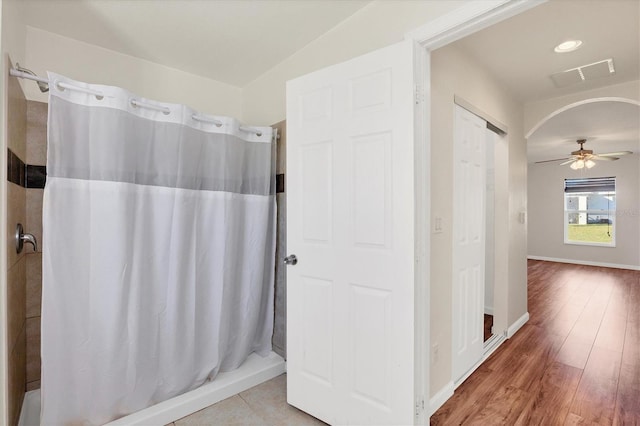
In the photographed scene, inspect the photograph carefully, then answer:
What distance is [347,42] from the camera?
1.94 metres

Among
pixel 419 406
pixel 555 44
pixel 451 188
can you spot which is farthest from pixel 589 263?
pixel 419 406

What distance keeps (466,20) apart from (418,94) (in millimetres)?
359

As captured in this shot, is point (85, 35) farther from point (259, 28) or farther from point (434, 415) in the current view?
point (434, 415)

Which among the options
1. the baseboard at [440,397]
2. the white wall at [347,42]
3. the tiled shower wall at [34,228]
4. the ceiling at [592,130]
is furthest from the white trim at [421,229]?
the ceiling at [592,130]

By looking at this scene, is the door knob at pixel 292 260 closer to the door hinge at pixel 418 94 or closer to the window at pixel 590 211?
the door hinge at pixel 418 94

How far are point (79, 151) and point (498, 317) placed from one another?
3.49m

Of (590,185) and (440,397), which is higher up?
(590,185)

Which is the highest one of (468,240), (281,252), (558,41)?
(558,41)

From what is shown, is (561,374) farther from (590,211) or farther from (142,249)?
(590,211)

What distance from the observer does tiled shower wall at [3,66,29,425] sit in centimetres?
140

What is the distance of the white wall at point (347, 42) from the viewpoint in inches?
61.9

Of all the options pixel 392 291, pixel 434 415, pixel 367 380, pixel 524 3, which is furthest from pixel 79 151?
pixel 434 415

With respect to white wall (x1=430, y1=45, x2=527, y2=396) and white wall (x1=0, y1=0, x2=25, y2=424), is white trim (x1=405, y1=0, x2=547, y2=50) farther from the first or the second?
white wall (x1=0, y1=0, x2=25, y2=424)

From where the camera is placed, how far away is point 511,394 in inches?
80.3
